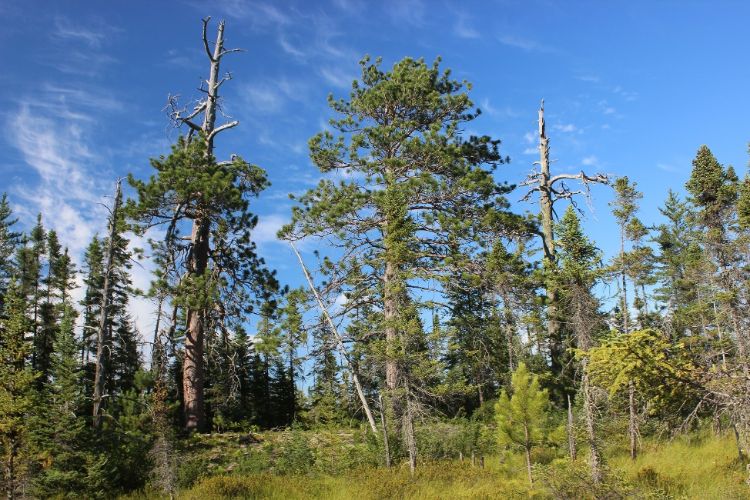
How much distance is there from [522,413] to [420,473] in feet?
10.9

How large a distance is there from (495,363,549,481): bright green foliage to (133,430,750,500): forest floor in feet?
2.87

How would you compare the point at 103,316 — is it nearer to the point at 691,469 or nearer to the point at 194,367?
the point at 194,367

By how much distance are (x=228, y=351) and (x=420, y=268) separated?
8.75 metres

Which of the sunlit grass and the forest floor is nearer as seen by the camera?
the sunlit grass

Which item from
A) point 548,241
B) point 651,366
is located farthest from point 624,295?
point 651,366

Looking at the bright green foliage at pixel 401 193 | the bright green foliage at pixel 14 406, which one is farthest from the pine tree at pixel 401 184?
the bright green foliage at pixel 14 406

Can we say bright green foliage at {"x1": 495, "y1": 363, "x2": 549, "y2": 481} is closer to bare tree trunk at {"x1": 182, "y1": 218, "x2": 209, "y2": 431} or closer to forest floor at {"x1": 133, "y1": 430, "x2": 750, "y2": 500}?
forest floor at {"x1": 133, "y1": 430, "x2": 750, "y2": 500}

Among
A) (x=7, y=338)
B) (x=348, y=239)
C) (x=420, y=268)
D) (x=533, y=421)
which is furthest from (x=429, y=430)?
(x=7, y=338)

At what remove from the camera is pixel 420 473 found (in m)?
14.3

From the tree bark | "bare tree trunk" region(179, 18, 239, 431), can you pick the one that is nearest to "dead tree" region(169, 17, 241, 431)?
"bare tree trunk" region(179, 18, 239, 431)

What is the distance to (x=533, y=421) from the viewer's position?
44.0 feet

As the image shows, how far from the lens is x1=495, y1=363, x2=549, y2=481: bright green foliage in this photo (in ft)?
43.0

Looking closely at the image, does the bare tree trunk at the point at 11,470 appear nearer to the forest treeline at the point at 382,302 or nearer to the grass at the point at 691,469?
the forest treeline at the point at 382,302

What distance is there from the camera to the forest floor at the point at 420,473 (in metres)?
10.9
